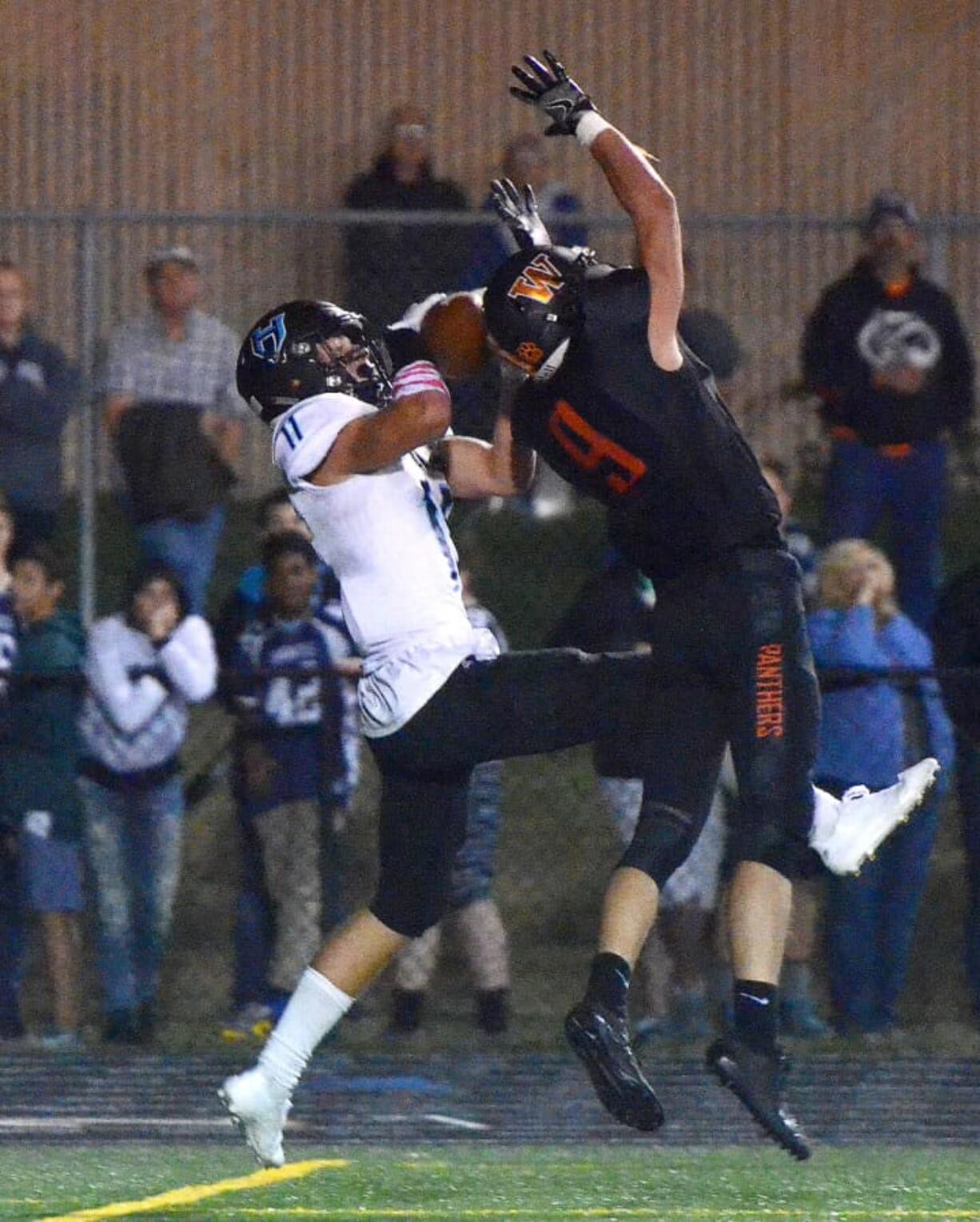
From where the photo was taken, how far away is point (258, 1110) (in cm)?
687

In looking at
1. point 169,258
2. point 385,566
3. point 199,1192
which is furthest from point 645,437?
point 169,258

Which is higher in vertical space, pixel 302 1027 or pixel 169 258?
pixel 169 258

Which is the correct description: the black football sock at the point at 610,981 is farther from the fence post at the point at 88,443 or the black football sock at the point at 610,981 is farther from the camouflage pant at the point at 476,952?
the fence post at the point at 88,443

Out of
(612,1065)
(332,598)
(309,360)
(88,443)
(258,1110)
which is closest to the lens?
(612,1065)

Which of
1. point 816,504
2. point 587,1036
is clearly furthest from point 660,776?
point 816,504

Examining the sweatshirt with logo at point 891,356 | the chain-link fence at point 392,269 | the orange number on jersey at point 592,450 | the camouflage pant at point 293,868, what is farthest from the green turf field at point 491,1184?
the chain-link fence at point 392,269

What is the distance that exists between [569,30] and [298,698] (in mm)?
6506

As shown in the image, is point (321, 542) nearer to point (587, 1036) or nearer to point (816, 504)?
point (587, 1036)

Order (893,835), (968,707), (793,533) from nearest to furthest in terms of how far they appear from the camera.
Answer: (893,835) → (968,707) → (793,533)

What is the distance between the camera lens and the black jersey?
6660 mm

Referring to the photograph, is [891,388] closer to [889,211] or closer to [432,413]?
[889,211]

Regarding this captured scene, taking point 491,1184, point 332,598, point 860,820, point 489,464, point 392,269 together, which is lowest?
point 491,1184

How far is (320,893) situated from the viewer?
10094 millimetres

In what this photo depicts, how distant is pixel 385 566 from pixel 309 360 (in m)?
0.51
